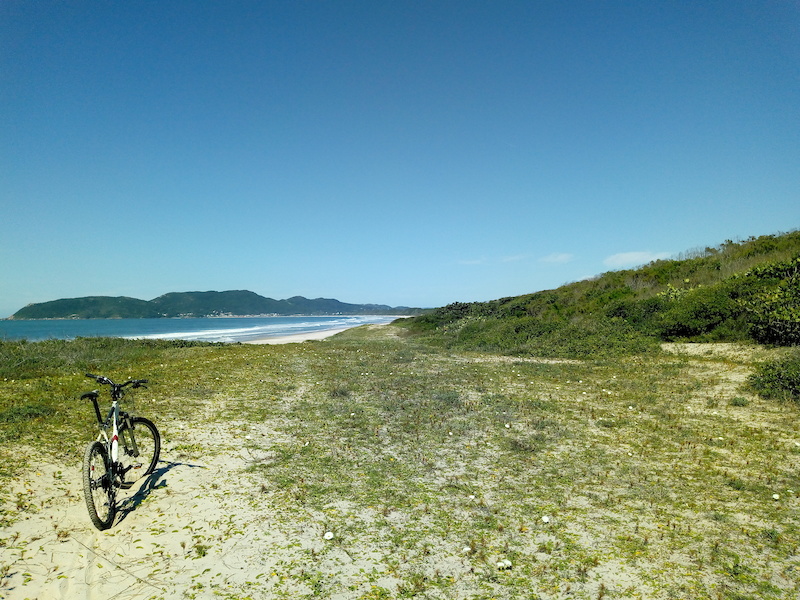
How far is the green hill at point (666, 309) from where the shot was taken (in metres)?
21.9

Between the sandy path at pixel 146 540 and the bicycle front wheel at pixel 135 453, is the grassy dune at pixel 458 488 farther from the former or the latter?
the bicycle front wheel at pixel 135 453

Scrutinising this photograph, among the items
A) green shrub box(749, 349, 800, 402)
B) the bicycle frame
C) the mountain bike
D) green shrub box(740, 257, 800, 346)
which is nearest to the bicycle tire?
the mountain bike

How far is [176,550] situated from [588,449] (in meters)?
8.67

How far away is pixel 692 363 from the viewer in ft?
68.5

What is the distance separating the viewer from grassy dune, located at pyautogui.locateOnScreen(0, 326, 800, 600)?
17.6ft

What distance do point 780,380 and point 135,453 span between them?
1886 cm

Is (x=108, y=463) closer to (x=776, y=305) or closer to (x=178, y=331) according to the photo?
(x=776, y=305)

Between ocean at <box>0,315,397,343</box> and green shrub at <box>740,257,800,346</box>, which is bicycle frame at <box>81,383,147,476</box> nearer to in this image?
green shrub at <box>740,257,800,346</box>

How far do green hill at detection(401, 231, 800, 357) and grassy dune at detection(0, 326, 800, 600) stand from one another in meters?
8.71

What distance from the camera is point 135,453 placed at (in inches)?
307

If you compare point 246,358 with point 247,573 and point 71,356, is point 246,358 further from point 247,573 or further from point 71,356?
point 247,573

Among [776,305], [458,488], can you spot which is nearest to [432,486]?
[458,488]

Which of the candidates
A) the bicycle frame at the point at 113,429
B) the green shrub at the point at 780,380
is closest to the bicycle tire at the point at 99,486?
the bicycle frame at the point at 113,429

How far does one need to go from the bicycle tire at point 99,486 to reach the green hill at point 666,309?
25.3 meters
